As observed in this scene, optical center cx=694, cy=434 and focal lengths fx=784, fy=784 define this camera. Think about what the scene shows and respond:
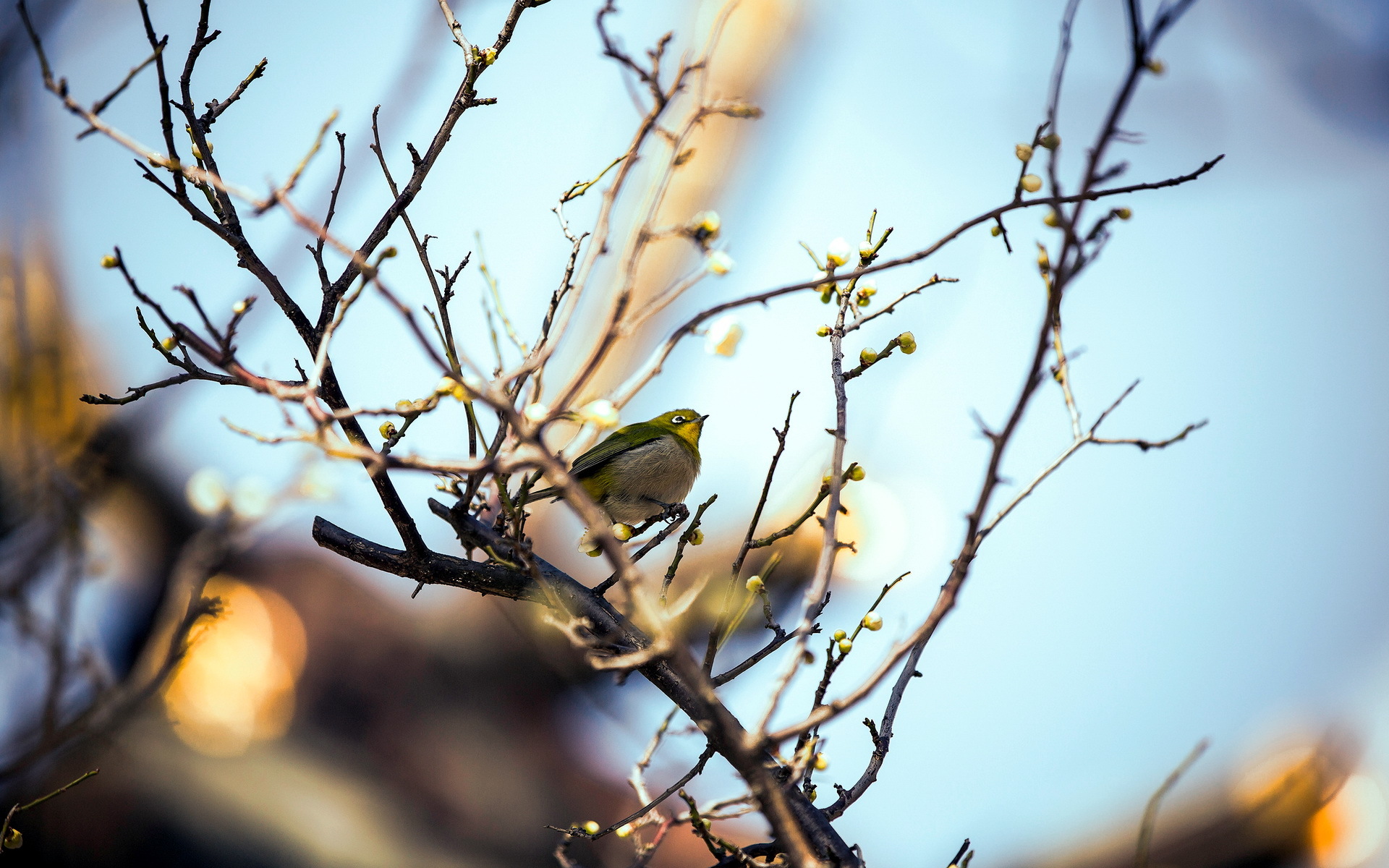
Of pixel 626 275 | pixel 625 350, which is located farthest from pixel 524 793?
pixel 626 275

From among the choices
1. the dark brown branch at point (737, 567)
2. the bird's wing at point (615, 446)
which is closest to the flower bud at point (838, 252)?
the dark brown branch at point (737, 567)

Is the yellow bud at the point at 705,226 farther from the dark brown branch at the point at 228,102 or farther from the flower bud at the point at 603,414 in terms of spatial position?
the dark brown branch at the point at 228,102

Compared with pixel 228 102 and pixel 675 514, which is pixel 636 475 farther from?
pixel 228 102

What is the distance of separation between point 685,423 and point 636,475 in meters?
0.66

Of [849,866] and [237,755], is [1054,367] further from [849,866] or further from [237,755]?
[237,755]

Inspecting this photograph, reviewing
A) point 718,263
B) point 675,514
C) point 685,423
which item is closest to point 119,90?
point 718,263

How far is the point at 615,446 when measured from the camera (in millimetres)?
4344

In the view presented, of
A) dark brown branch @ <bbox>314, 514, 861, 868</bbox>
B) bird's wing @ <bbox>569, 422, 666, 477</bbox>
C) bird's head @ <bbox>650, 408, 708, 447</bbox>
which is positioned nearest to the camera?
dark brown branch @ <bbox>314, 514, 861, 868</bbox>

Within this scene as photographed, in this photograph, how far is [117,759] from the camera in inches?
170

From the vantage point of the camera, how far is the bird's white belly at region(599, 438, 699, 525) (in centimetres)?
426

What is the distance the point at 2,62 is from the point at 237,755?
17.9ft

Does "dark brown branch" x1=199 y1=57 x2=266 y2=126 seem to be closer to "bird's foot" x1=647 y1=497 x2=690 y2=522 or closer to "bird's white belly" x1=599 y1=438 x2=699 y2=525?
"bird's foot" x1=647 y1=497 x2=690 y2=522

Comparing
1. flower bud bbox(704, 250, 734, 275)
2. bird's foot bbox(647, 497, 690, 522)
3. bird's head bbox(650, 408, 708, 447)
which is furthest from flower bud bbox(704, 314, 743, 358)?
bird's head bbox(650, 408, 708, 447)

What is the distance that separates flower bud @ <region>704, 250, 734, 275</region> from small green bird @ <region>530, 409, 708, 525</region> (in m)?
2.85
